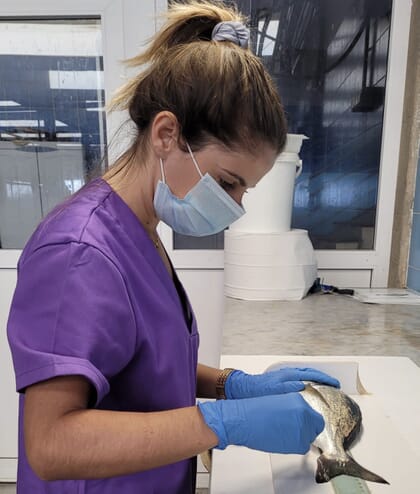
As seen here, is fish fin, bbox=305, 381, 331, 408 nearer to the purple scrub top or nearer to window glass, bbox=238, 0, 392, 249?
the purple scrub top

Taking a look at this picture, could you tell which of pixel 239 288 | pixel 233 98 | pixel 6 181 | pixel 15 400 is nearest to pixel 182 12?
pixel 233 98

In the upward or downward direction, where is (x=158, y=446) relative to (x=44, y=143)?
downward

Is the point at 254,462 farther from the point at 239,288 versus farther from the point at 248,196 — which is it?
the point at 248,196

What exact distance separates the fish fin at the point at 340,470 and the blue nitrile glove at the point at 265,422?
0.18 feet

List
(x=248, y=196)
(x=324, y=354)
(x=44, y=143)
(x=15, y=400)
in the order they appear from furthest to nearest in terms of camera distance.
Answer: (x=15, y=400) < (x=44, y=143) < (x=248, y=196) < (x=324, y=354)

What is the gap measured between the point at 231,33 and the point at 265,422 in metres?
0.68

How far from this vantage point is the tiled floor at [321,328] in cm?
115

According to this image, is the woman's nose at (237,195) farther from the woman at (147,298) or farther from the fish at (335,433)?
the fish at (335,433)

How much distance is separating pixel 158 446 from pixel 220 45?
0.65 m

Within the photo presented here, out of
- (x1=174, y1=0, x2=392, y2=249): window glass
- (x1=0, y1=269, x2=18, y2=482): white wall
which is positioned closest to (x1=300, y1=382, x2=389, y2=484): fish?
(x1=174, y1=0, x2=392, y2=249): window glass

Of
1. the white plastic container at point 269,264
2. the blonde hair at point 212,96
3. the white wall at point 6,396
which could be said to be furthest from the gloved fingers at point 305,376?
the white wall at point 6,396

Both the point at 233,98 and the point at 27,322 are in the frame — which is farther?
the point at 233,98

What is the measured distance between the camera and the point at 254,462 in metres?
0.69

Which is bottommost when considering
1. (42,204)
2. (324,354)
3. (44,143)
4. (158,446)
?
(324,354)
